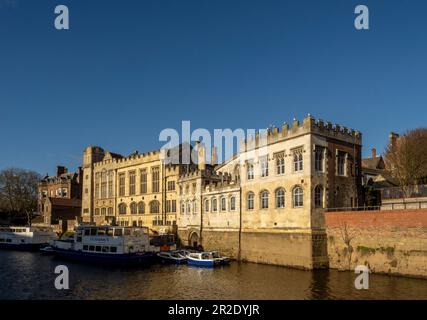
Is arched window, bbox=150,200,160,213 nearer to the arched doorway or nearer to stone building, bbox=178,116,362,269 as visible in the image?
the arched doorway

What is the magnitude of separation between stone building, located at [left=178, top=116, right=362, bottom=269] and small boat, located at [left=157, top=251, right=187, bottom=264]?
20.9 feet

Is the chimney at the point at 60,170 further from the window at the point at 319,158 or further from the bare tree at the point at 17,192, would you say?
the window at the point at 319,158

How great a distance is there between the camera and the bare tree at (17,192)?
11662 centimetres

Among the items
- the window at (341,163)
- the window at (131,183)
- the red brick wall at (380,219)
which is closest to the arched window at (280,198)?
the red brick wall at (380,219)

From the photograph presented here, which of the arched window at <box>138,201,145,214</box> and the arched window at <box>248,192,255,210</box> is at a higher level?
the arched window at <box>248,192,255,210</box>

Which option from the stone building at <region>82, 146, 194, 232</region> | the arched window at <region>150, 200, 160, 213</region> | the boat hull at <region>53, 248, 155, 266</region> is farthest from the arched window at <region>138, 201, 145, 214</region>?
the boat hull at <region>53, 248, 155, 266</region>

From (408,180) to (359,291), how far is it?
107 feet

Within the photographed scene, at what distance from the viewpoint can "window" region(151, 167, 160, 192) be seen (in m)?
78.7

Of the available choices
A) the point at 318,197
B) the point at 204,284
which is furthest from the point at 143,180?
the point at 204,284

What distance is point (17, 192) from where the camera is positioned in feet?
390
